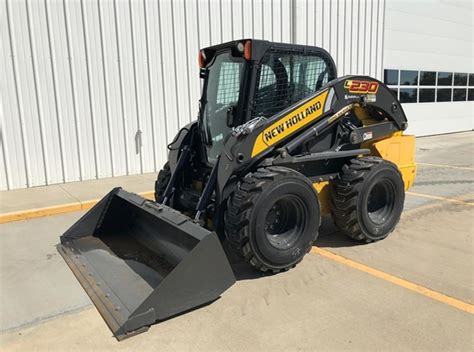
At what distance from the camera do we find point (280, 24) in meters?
11.1

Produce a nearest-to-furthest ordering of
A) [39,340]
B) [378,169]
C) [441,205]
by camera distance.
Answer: [39,340] < [378,169] < [441,205]

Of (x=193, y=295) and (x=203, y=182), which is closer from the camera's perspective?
(x=193, y=295)

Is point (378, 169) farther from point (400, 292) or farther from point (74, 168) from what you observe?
point (74, 168)

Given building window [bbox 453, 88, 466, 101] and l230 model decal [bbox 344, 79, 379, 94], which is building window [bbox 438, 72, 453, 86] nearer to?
building window [bbox 453, 88, 466, 101]

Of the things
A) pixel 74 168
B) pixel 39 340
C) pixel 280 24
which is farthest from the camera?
pixel 280 24

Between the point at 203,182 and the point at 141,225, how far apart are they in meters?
0.86

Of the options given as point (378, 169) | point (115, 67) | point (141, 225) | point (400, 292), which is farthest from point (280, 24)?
point (400, 292)

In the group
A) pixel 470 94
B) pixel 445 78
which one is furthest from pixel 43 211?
pixel 470 94

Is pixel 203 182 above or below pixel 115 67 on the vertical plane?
below

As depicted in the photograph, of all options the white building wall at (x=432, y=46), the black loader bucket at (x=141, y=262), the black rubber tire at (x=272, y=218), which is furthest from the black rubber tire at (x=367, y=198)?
the white building wall at (x=432, y=46)

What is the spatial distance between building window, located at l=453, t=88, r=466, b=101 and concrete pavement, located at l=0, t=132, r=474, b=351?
50.8ft

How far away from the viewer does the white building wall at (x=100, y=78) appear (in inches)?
310

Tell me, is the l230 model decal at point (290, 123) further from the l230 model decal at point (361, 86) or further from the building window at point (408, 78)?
the building window at point (408, 78)

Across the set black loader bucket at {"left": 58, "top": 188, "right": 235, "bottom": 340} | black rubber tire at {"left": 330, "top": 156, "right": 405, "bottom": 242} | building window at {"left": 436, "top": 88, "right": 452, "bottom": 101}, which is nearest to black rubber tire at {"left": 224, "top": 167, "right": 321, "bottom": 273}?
black loader bucket at {"left": 58, "top": 188, "right": 235, "bottom": 340}
